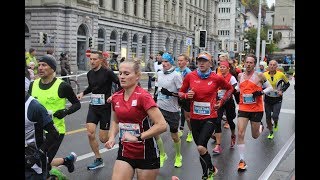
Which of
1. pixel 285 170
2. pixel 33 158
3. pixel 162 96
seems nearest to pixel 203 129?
pixel 162 96

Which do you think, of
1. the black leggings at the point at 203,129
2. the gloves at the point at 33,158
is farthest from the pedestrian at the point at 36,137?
the black leggings at the point at 203,129

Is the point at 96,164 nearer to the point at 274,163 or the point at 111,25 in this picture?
the point at 274,163

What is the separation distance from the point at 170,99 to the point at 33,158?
4.25 meters

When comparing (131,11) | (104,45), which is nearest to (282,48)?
(131,11)

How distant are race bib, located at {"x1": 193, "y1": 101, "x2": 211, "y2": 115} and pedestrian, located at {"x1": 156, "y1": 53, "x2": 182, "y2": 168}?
3.76 ft

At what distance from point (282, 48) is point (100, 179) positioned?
12696cm

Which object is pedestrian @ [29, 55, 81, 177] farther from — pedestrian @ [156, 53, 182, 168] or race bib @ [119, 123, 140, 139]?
pedestrian @ [156, 53, 182, 168]

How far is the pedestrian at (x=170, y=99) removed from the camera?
7889 mm

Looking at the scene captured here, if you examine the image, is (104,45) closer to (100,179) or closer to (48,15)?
(48,15)

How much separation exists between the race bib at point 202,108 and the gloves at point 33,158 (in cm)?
311

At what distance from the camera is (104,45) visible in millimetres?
47844

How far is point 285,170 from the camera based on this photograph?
7.55 metres

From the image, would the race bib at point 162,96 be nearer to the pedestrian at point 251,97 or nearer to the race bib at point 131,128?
the pedestrian at point 251,97
